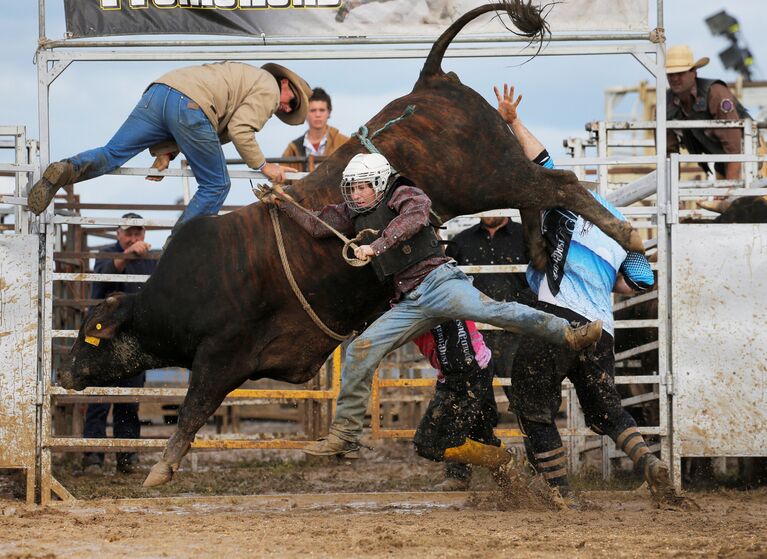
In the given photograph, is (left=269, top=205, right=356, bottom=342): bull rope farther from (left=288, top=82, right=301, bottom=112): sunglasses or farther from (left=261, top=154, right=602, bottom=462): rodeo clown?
(left=288, top=82, right=301, bottom=112): sunglasses

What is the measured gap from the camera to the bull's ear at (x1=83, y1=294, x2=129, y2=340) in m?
6.19

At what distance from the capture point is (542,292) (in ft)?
21.1

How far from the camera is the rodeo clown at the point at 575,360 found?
6.23 metres

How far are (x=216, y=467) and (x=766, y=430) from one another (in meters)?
4.61

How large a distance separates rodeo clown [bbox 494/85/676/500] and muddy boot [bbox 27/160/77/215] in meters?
2.78

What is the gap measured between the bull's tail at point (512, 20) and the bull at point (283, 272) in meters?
0.01

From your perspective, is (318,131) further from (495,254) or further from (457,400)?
(457,400)

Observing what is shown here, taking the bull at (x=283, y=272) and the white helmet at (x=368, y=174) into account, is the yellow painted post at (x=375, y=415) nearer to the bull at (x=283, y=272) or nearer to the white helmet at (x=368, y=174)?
the bull at (x=283, y=272)

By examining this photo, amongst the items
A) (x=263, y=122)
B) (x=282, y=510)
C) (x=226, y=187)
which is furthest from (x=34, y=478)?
(x=263, y=122)

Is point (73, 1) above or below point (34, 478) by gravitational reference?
above

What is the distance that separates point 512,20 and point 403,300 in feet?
6.38

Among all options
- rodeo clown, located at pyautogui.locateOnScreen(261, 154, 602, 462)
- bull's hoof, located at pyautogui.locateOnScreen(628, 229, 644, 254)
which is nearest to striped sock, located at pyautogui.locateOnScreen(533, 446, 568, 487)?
rodeo clown, located at pyautogui.locateOnScreen(261, 154, 602, 462)

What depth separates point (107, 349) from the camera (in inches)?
247

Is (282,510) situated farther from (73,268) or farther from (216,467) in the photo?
(73,268)
